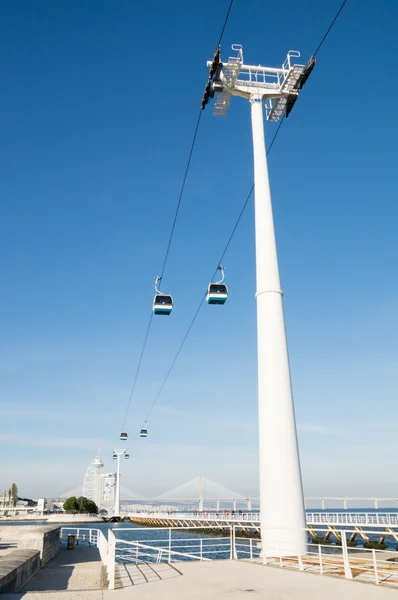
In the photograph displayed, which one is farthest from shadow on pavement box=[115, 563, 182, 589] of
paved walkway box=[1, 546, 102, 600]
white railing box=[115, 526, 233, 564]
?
paved walkway box=[1, 546, 102, 600]

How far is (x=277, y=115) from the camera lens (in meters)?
23.8

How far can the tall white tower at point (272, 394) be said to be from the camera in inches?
628

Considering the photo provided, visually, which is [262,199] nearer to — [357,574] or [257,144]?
[257,144]

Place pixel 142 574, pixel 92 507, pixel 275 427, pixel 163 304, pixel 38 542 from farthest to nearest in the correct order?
pixel 92 507 → pixel 163 304 → pixel 38 542 → pixel 275 427 → pixel 142 574

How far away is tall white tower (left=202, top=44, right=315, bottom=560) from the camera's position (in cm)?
1595

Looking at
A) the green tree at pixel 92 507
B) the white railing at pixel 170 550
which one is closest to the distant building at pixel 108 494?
the green tree at pixel 92 507

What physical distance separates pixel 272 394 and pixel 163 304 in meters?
7.53

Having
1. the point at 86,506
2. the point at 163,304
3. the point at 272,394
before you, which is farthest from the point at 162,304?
the point at 86,506

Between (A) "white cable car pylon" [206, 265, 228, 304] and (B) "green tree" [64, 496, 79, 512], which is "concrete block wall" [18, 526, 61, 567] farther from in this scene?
(B) "green tree" [64, 496, 79, 512]

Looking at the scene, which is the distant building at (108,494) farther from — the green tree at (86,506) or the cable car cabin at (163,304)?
the cable car cabin at (163,304)

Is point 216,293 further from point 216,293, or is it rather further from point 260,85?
point 260,85

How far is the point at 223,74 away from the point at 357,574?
2059cm

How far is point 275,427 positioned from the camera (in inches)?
649

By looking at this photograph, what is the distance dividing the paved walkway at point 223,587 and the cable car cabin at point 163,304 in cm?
1078
